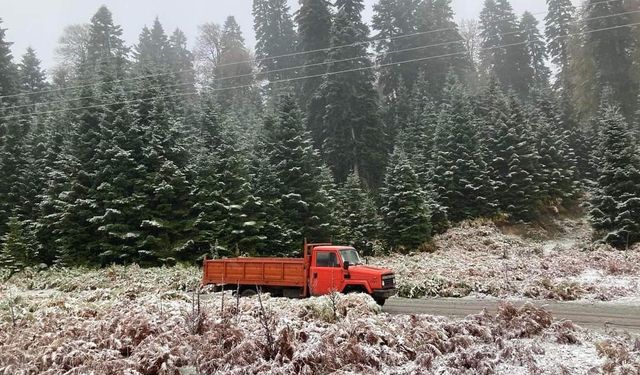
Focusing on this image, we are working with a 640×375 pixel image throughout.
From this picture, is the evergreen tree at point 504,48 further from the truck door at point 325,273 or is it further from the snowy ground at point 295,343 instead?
the snowy ground at point 295,343

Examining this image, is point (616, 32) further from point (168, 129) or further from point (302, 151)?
point (168, 129)

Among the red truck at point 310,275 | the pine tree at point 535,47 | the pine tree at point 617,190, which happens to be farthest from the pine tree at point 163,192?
the pine tree at point 535,47

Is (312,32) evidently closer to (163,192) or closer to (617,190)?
(163,192)

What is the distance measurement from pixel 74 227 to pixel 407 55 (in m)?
38.5

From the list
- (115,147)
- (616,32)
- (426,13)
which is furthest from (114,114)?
(616,32)

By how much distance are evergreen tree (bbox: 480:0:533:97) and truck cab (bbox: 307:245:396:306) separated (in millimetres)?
45535

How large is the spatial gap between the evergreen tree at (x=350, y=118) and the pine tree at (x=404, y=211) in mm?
7012

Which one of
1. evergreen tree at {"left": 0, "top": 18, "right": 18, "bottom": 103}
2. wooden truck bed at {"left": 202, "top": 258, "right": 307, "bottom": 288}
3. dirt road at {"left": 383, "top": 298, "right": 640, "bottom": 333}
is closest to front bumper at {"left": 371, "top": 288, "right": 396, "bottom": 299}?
dirt road at {"left": 383, "top": 298, "right": 640, "bottom": 333}

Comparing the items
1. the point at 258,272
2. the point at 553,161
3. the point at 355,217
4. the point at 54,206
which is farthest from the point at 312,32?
the point at 258,272

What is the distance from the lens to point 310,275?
55.5 feet

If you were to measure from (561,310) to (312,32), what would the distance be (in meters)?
39.9

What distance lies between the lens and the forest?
101 ft

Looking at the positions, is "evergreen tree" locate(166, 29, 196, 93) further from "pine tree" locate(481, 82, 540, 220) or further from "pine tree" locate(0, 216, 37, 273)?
"pine tree" locate(481, 82, 540, 220)

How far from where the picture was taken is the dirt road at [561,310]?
13125 millimetres
